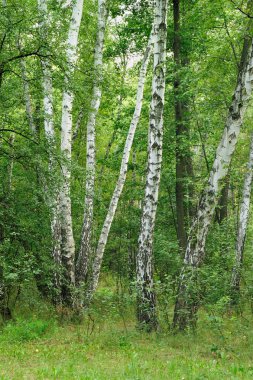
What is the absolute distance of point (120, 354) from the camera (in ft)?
24.3

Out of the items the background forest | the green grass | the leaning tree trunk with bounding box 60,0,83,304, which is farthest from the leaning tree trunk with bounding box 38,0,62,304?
the green grass

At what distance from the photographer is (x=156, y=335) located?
866 centimetres

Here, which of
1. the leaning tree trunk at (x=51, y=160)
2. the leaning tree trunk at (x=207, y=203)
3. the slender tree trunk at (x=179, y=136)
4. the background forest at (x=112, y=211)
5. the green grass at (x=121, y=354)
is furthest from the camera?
the slender tree trunk at (x=179, y=136)

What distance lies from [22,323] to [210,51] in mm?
10719

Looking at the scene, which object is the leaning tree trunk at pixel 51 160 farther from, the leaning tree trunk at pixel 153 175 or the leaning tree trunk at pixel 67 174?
the leaning tree trunk at pixel 153 175

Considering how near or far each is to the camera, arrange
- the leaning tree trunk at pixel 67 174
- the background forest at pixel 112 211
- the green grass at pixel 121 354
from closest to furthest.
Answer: the green grass at pixel 121 354 → the background forest at pixel 112 211 → the leaning tree trunk at pixel 67 174

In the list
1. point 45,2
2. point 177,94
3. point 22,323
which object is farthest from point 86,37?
point 22,323

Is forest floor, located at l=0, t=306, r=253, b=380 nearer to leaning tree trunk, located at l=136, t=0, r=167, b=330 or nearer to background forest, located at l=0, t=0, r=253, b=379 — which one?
background forest, located at l=0, t=0, r=253, b=379

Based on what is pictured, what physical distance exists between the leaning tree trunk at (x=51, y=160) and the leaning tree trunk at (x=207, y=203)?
115 inches

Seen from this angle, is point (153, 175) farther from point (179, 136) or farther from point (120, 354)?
point (179, 136)

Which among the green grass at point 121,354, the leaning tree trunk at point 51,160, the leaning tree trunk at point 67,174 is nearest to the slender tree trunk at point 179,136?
the leaning tree trunk at point 67,174

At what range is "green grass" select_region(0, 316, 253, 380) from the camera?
6.04 meters

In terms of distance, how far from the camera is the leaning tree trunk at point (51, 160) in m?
9.41

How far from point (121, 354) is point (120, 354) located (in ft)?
0.09
